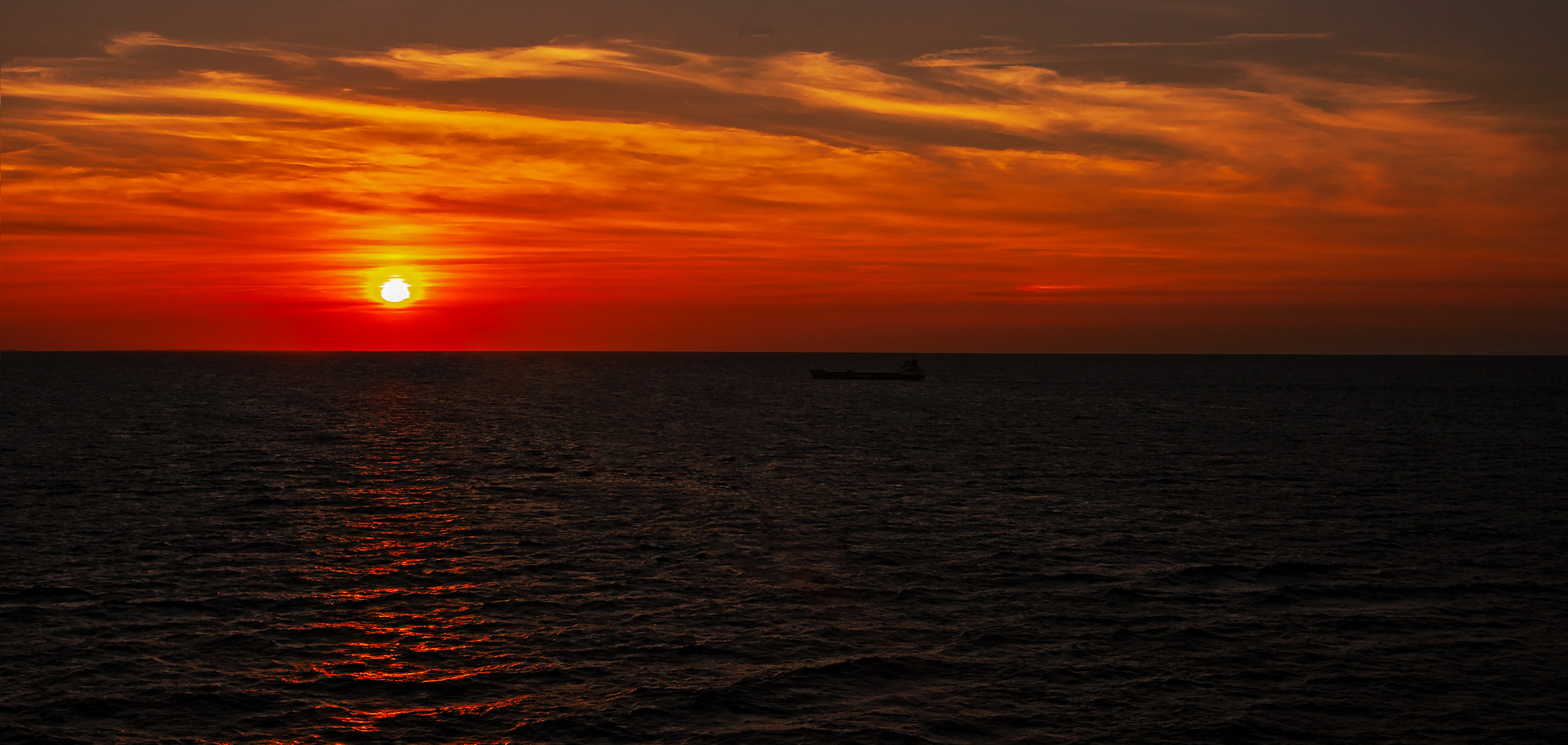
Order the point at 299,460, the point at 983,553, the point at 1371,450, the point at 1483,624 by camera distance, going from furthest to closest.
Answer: the point at 1371,450, the point at 299,460, the point at 983,553, the point at 1483,624

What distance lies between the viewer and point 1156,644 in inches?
1114

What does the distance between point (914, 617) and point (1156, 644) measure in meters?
6.35

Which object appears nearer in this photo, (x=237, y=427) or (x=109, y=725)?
(x=109, y=725)

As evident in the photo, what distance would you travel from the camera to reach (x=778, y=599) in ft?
107

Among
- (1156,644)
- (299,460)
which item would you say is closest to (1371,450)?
(1156,644)

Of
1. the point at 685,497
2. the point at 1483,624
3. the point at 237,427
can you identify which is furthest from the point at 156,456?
the point at 1483,624

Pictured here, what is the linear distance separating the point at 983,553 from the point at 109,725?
2744 cm

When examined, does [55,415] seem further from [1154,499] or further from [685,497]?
[1154,499]

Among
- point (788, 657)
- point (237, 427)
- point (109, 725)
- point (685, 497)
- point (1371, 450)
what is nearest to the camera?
point (109, 725)

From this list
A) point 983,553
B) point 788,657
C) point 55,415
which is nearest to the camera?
point 788,657

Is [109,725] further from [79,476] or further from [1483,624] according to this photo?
[79,476]

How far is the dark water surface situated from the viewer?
23.1 meters

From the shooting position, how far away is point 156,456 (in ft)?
240

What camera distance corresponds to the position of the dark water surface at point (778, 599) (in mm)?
23078
